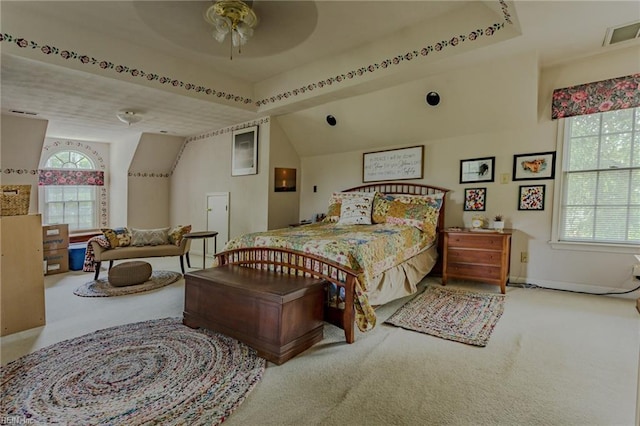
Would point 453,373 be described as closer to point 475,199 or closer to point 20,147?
point 475,199

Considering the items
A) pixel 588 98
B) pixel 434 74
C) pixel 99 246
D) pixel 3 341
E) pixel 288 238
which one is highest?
pixel 434 74

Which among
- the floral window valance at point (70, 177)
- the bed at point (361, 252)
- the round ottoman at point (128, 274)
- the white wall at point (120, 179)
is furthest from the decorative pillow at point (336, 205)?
the floral window valance at point (70, 177)

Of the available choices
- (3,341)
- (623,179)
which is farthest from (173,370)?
(623,179)

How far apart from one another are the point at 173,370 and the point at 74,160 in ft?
21.9

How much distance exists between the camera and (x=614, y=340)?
2316 mm

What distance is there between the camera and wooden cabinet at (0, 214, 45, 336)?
2402 millimetres

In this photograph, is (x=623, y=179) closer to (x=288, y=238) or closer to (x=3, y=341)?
(x=288, y=238)

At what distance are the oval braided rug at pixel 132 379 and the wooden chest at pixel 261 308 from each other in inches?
4.7

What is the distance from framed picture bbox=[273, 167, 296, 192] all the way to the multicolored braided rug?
114 inches

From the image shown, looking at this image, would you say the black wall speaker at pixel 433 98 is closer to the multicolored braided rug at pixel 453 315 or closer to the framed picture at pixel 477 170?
the framed picture at pixel 477 170

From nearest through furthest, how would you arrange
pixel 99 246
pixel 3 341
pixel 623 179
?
pixel 3 341 < pixel 623 179 < pixel 99 246

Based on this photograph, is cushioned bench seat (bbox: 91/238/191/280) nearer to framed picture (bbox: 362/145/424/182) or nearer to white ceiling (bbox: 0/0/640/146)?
white ceiling (bbox: 0/0/640/146)

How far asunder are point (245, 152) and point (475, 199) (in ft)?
12.1

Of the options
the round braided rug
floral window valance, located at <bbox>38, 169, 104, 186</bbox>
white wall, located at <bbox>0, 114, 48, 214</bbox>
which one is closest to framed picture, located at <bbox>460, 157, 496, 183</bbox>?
the round braided rug
